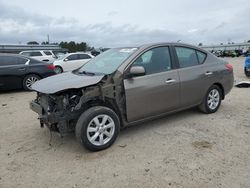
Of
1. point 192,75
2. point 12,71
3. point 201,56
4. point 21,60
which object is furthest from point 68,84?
point 21,60

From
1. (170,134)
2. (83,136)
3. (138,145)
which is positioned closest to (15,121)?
(83,136)

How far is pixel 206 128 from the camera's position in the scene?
477 centimetres

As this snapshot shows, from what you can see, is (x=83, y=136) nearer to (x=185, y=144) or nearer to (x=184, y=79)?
(x=185, y=144)

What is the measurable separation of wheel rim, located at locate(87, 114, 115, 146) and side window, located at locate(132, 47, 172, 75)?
1.08m

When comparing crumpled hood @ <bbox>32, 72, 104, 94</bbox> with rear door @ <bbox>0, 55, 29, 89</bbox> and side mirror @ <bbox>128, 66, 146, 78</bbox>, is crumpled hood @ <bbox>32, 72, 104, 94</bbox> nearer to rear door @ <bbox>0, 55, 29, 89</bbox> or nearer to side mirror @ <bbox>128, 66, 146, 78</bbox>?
side mirror @ <bbox>128, 66, 146, 78</bbox>

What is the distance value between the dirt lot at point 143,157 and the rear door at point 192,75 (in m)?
0.50

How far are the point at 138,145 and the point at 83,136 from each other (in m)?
0.93

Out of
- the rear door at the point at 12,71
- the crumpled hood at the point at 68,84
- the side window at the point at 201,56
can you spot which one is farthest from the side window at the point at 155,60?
the rear door at the point at 12,71

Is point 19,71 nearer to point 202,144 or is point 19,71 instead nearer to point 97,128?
point 97,128

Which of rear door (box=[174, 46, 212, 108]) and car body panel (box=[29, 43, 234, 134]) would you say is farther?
rear door (box=[174, 46, 212, 108])

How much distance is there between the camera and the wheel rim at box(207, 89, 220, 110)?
218 inches

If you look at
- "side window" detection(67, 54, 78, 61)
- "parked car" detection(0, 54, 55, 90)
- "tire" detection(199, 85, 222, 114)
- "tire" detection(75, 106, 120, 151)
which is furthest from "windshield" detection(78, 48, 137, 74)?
"side window" detection(67, 54, 78, 61)

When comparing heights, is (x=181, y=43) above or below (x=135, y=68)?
above

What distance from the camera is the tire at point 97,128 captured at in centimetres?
373
